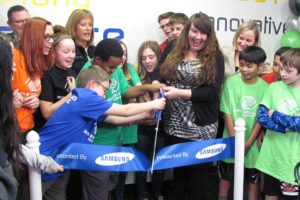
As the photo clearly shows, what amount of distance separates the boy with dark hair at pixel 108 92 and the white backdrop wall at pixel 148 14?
1.17 metres

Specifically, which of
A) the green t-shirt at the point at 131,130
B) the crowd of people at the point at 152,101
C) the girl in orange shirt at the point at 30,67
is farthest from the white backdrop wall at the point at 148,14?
the girl in orange shirt at the point at 30,67

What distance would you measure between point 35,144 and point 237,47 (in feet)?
7.08

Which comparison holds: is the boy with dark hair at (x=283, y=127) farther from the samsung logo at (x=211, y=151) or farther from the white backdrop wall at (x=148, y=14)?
the white backdrop wall at (x=148, y=14)

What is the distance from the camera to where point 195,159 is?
2650 mm

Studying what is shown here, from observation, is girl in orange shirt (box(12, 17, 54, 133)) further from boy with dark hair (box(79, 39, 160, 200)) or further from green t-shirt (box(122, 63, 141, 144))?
green t-shirt (box(122, 63, 141, 144))

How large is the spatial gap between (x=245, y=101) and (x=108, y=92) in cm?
113

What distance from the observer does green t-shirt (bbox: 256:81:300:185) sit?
109 inches

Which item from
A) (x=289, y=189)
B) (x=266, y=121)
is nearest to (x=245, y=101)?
(x=266, y=121)

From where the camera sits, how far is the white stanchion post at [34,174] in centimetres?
210

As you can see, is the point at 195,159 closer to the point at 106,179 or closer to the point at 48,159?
the point at 106,179

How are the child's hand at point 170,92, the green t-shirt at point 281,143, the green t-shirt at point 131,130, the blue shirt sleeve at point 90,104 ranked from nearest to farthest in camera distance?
the blue shirt sleeve at point 90,104
the child's hand at point 170,92
the green t-shirt at point 281,143
the green t-shirt at point 131,130

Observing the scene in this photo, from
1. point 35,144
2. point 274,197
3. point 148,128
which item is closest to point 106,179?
point 35,144

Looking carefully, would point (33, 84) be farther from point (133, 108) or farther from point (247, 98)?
point (247, 98)

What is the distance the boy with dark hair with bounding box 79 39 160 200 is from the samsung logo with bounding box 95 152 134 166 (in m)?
0.27
